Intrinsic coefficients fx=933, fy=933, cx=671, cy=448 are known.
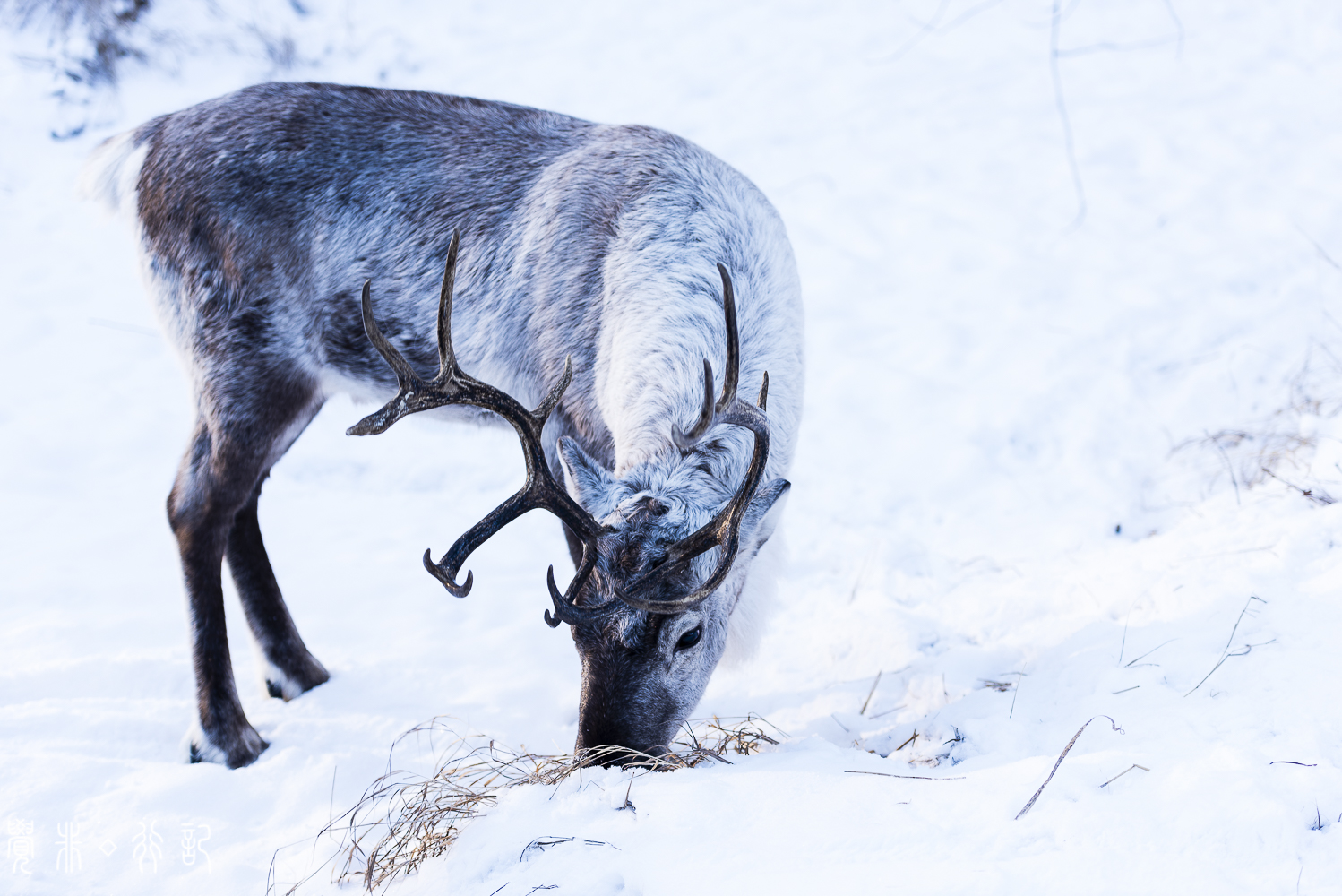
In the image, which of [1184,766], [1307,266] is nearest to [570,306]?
[1184,766]

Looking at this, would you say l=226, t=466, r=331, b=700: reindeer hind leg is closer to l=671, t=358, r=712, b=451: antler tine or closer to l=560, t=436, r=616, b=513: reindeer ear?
l=560, t=436, r=616, b=513: reindeer ear

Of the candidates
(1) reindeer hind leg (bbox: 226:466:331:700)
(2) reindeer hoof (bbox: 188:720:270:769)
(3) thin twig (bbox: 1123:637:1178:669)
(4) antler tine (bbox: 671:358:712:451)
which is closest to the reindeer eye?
(4) antler tine (bbox: 671:358:712:451)

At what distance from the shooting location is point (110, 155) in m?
3.39

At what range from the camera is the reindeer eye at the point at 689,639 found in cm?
242

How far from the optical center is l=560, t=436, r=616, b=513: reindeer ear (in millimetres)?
2383

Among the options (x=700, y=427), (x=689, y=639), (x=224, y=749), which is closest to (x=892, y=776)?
(x=689, y=639)

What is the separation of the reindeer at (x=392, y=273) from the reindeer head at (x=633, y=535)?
37 cm

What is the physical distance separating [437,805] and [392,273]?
5.88 feet

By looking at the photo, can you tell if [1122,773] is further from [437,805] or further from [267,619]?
[267,619]

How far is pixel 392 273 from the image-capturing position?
10.6ft

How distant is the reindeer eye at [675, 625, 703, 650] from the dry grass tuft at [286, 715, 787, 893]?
27 centimetres

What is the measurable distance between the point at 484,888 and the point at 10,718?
2.10 metres

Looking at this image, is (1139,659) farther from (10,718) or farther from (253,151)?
(10,718)

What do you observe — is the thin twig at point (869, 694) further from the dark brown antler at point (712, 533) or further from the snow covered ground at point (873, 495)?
the dark brown antler at point (712, 533)
